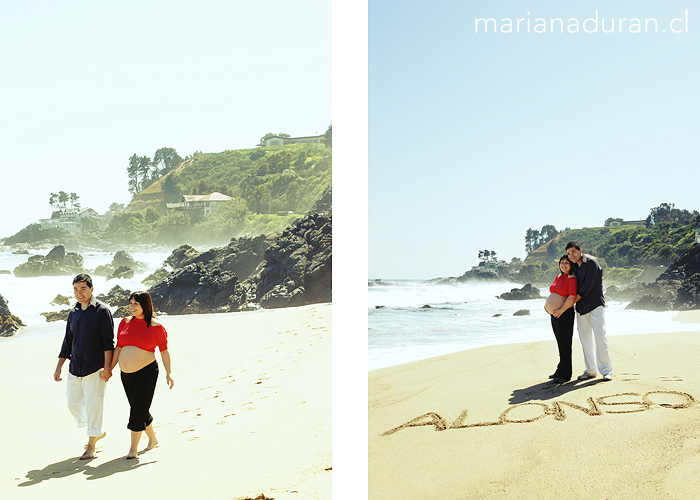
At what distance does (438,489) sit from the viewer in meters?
2.15

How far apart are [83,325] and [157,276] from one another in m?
13.7

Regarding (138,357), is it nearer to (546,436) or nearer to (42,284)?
(546,436)

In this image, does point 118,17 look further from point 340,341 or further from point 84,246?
point 340,341

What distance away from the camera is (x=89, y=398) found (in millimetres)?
2662

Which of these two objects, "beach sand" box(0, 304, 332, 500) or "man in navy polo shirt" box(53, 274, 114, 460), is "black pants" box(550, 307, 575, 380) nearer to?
"beach sand" box(0, 304, 332, 500)

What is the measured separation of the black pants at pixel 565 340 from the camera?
3.31 metres

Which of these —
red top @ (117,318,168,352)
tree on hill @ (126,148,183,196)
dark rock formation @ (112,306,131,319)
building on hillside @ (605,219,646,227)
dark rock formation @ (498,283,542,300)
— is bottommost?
dark rock formation @ (498,283,542,300)

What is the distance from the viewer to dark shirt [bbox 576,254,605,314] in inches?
127

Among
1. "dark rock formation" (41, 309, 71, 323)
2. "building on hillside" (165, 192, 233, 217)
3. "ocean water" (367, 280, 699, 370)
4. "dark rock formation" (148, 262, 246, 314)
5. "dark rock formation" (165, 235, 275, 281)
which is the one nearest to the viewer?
"ocean water" (367, 280, 699, 370)

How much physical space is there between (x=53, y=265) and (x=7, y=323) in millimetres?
4586

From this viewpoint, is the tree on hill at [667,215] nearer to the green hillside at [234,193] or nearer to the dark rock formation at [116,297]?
the green hillside at [234,193]

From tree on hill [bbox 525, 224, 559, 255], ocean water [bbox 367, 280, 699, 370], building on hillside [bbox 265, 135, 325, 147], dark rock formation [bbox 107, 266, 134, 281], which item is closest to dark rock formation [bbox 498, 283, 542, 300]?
ocean water [bbox 367, 280, 699, 370]

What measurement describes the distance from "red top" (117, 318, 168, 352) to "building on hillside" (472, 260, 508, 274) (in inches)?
913

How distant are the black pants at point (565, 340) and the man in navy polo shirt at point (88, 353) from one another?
286cm
